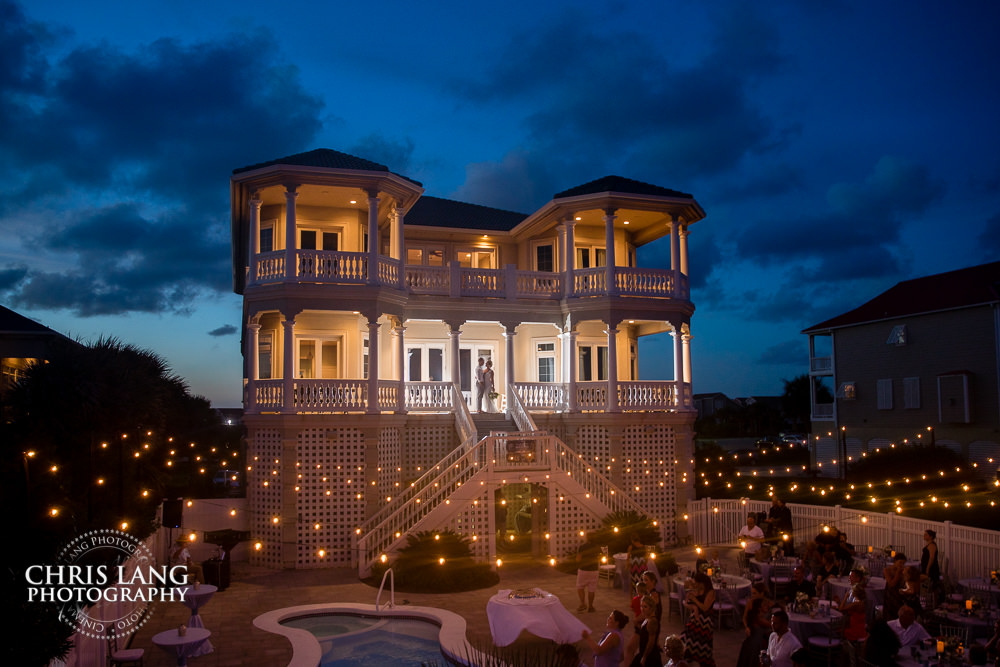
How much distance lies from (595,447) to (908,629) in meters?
12.2

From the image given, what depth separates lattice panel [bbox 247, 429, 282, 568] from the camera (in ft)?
63.3

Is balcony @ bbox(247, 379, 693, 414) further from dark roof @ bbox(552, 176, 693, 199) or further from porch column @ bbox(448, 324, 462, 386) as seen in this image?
dark roof @ bbox(552, 176, 693, 199)

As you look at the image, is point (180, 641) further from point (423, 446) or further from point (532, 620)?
point (423, 446)

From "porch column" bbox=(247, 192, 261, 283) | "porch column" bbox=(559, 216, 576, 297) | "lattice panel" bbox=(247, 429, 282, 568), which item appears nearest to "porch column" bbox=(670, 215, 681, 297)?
"porch column" bbox=(559, 216, 576, 297)

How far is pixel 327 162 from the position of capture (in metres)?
20.6

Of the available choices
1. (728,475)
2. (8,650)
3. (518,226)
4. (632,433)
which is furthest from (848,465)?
(8,650)

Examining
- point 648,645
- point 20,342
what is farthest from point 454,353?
point 20,342

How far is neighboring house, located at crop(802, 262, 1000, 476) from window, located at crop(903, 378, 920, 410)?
44 millimetres

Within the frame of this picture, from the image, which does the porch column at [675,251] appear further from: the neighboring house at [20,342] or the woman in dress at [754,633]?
the neighboring house at [20,342]

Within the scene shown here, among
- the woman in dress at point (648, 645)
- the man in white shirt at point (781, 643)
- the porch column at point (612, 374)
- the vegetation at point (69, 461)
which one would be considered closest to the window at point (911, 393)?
the porch column at point (612, 374)

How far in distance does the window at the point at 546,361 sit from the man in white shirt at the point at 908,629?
1565cm

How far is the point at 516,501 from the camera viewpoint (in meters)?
23.9

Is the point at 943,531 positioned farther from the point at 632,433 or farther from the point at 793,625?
the point at 632,433

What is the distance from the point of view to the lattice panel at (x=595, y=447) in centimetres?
2203
